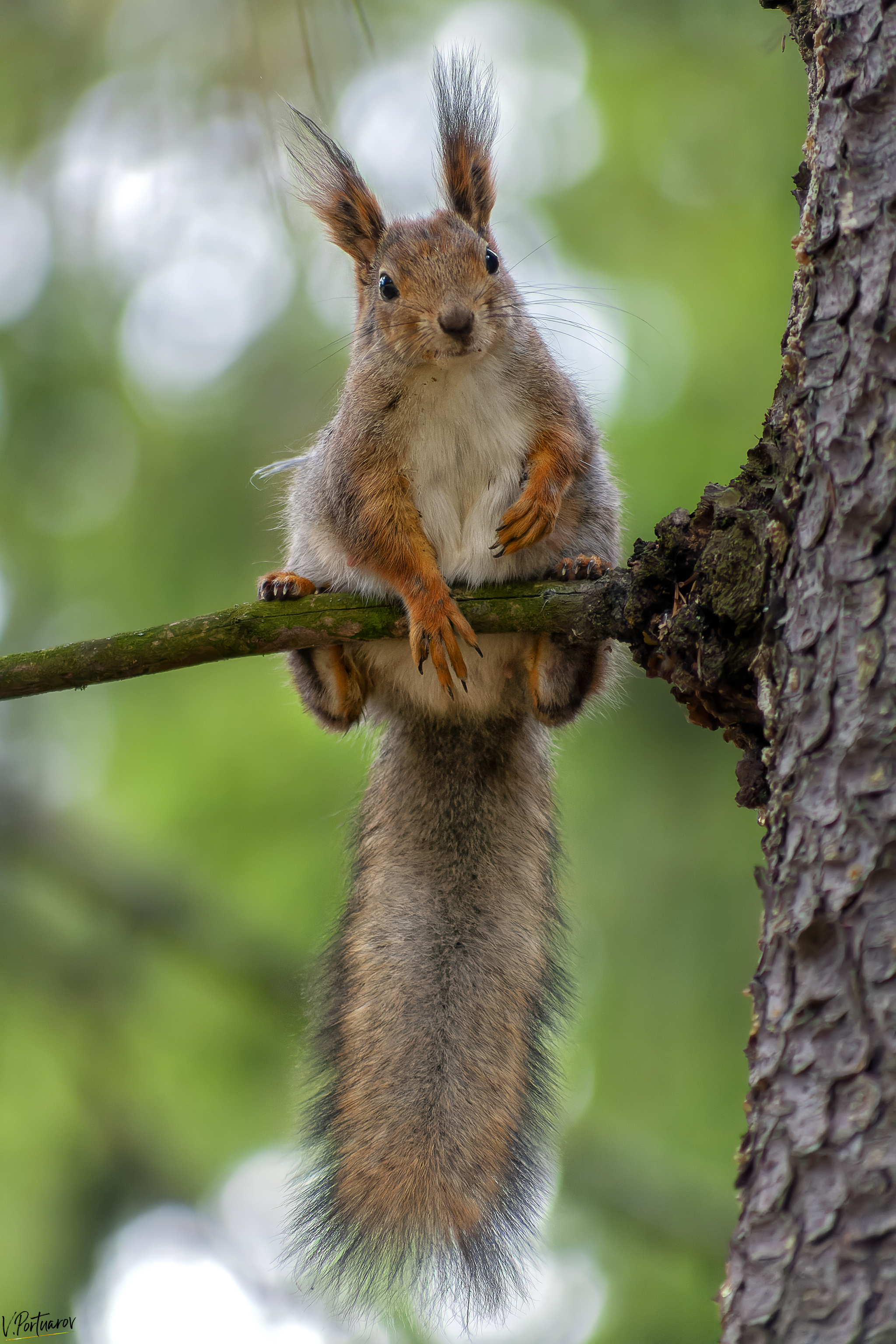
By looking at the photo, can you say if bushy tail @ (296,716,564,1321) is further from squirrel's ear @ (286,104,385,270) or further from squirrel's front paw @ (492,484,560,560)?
squirrel's ear @ (286,104,385,270)

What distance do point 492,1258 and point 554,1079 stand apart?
0.45 meters

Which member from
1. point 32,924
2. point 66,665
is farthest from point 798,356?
point 32,924

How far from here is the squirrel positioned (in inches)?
77.2

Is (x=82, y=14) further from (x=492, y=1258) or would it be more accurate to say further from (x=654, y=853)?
(x=492, y=1258)

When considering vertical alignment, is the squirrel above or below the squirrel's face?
below

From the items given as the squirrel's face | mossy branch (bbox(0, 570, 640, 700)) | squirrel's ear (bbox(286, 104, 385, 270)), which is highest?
squirrel's ear (bbox(286, 104, 385, 270))

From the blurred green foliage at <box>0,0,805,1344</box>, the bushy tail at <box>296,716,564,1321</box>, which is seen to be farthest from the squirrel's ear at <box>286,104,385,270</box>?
the bushy tail at <box>296,716,564,1321</box>

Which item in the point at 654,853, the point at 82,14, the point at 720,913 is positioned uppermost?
the point at 82,14

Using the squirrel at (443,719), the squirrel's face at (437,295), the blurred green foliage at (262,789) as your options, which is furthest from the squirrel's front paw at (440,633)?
the blurred green foliage at (262,789)

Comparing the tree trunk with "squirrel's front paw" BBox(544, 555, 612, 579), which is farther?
"squirrel's front paw" BBox(544, 555, 612, 579)

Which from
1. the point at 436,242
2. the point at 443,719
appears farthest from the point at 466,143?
the point at 443,719

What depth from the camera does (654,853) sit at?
3627 mm

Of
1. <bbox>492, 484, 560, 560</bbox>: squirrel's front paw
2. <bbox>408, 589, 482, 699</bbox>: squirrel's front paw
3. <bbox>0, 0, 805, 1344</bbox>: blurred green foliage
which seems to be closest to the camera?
<bbox>408, 589, 482, 699</bbox>: squirrel's front paw

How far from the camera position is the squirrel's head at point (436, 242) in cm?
227
